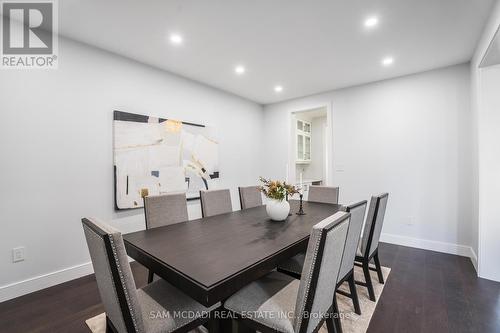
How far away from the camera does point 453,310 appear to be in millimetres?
1970

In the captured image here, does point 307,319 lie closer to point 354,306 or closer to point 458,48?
point 354,306

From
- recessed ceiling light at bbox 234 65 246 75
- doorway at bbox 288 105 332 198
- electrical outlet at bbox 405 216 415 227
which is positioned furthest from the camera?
doorway at bbox 288 105 332 198

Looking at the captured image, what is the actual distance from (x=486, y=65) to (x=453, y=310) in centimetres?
243

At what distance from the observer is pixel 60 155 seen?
2.41 meters

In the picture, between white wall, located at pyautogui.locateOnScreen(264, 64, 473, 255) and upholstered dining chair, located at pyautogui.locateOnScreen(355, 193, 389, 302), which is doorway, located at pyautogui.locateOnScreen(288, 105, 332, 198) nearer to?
white wall, located at pyautogui.locateOnScreen(264, 64, 473, 255)

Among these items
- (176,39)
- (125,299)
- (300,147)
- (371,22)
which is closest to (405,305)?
(125,299)

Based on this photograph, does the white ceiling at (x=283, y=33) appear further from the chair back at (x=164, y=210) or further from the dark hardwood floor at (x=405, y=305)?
the dark hardwood floor at (x=405, y=305)

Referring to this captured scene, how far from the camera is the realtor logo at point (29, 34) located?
6.73 ft

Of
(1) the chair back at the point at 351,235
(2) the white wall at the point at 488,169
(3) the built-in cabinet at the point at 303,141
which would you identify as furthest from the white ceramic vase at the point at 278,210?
(3) the built-in cabinet at the point at 303,141

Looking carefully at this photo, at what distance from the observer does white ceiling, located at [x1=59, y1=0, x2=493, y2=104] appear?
6.59ft

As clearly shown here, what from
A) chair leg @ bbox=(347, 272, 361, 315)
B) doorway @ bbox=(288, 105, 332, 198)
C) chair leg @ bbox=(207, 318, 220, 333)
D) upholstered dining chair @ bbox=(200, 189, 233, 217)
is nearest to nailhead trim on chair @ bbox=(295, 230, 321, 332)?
chair leg @ bbox=(207, 318, 220, 333)

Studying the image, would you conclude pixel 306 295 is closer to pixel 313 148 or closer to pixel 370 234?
pixel 370 234

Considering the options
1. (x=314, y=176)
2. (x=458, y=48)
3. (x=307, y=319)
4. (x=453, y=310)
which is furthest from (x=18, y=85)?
(x=314, y=176)

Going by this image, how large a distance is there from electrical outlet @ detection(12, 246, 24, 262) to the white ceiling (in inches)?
84.0
